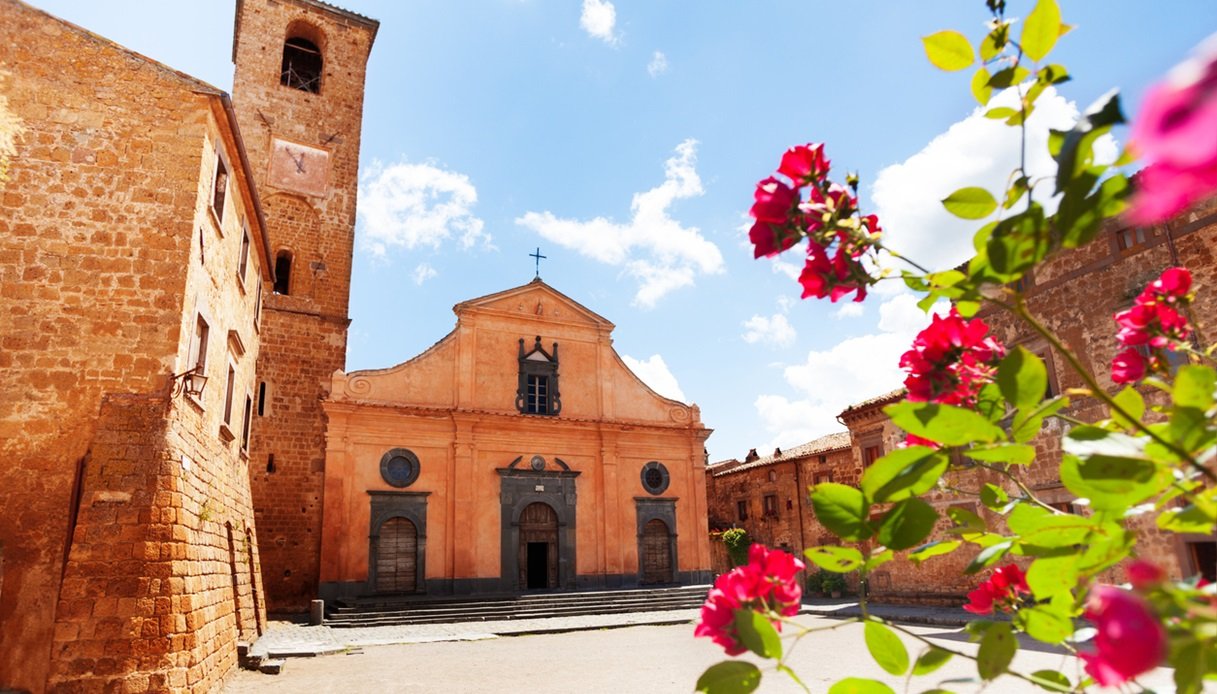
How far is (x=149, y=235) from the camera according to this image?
9.91 meters

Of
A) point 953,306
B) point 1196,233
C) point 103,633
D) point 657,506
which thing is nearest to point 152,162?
point 103,633

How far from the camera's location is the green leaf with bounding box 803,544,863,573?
1544 millimetres

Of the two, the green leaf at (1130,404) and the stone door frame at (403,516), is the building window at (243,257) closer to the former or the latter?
the stone door frame at (403,516)

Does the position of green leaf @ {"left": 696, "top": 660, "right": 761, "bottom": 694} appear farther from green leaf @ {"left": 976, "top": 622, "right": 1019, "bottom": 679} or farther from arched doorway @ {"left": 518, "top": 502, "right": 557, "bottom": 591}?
arched doorway @ {"left": 518, "top": 502, "right": 557, "bottom": 591}

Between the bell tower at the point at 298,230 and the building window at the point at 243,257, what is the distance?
25.7ft

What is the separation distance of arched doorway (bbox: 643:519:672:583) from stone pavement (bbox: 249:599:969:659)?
141 inches

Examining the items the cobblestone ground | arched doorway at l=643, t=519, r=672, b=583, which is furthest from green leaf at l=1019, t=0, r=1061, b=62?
arched doorway at l=643, t=519, r=672, b=583

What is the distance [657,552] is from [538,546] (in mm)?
4118

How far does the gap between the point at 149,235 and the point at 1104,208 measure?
36.9 ft

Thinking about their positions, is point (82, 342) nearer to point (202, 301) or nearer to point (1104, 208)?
point (202, 301)

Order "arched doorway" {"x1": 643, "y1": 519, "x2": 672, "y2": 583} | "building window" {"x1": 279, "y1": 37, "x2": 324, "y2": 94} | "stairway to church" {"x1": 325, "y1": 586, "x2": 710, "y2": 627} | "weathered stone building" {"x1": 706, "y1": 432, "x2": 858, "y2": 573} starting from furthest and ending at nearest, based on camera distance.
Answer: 1. "weathered stone building" {"x1": 706, "y1": 432, "x2": 858, "y2": 573}
2. "building window" {"x1": 279, "y1": 37, "x2": 324, "y2": 94}
3. "arched doorway" {"x1": 643, "y1": 519, "x2": 672, "y2": 583}
4. "stairway to church" {"x1": 325, "y1": 586, "x2": 710, "y2": 627}

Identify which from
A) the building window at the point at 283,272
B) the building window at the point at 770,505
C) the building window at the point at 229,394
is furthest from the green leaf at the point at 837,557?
the building window at the point at 770,505

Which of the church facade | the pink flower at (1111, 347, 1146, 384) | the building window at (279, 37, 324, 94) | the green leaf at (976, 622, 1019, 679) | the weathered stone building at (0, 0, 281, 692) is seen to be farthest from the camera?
the building window at (279, 37, 324, 94)

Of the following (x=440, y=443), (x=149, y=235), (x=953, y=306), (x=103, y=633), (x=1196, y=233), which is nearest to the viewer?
(x=953, y=306)
